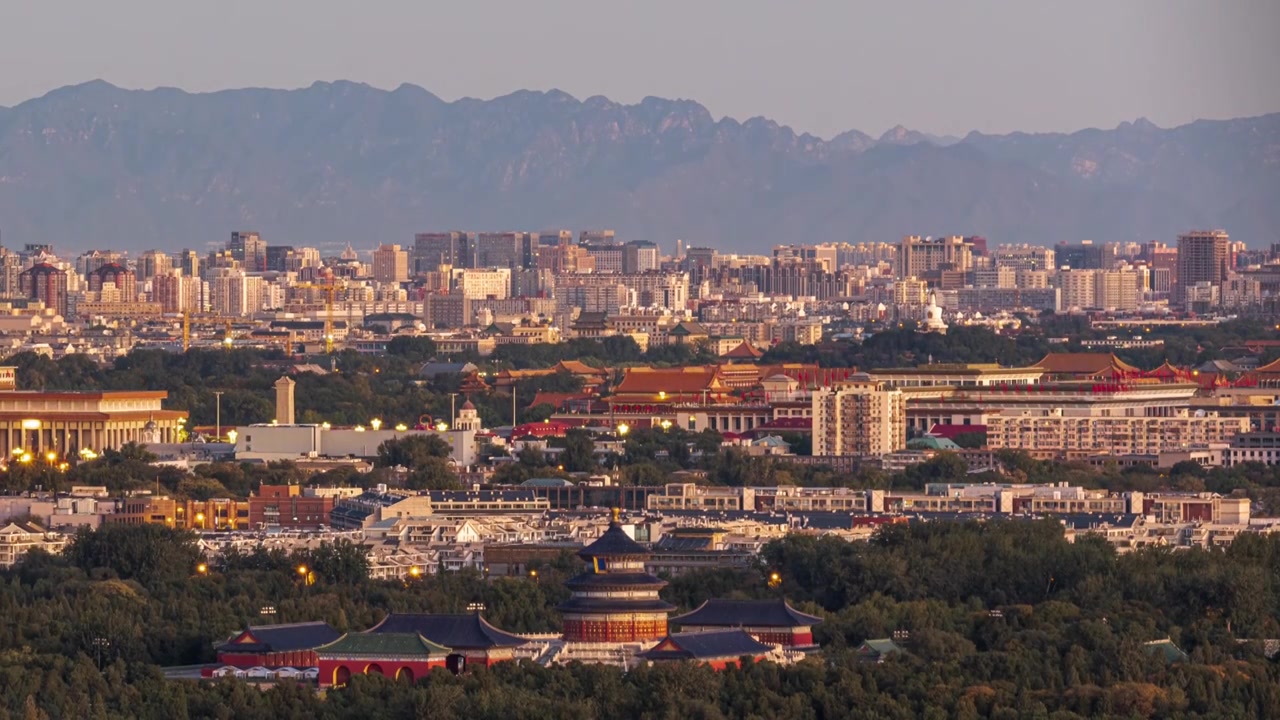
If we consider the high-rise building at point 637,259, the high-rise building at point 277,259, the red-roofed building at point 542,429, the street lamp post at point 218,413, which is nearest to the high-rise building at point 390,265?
the high-rise building at point 277,259

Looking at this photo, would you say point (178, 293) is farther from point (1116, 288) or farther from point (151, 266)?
point (1116, 288)

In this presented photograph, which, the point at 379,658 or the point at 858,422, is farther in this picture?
the point at 858,422

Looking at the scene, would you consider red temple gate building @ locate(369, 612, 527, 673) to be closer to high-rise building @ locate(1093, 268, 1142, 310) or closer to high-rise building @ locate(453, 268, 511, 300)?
high-rise building @ locate(453, 268, 511, 300)

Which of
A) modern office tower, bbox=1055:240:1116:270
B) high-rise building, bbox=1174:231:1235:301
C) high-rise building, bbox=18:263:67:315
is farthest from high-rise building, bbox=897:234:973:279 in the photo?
high-rise building, bbox=18:263:67:315

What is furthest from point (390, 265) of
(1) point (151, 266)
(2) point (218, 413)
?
(2) point (218, 413)

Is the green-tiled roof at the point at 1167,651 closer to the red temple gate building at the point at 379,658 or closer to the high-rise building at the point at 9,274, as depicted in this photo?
the red temple gate building at the point at 379,658

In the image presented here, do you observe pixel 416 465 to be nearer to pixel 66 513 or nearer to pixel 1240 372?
pixel 66 513
